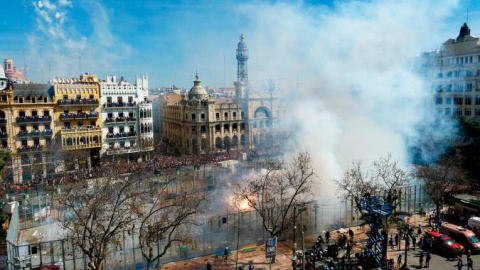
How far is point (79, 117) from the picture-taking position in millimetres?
49188

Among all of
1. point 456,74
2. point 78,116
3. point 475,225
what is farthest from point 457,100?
point 78,116

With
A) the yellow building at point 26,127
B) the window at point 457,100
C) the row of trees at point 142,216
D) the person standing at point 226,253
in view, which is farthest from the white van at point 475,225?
the yellow building at point 26,127

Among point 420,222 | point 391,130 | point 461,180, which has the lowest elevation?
point 420,222

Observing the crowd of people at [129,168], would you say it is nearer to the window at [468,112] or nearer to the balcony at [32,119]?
the balcony at [32,119]

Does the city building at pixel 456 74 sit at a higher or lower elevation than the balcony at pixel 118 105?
higher

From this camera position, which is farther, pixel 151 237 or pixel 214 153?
pixel 214 153

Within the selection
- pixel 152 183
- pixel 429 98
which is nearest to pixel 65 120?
pixel 152 183

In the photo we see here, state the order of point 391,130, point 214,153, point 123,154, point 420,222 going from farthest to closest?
1. point 214,153
2. point 123,154
3. point 391,130
4. point 420,222

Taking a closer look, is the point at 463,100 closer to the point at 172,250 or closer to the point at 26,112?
the point at 172,250

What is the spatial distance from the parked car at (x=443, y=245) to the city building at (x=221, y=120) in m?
43.7

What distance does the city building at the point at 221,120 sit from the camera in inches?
2566

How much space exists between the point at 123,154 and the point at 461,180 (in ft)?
132

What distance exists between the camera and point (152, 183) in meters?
35.4

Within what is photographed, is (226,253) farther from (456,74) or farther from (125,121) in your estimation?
(456,74)
